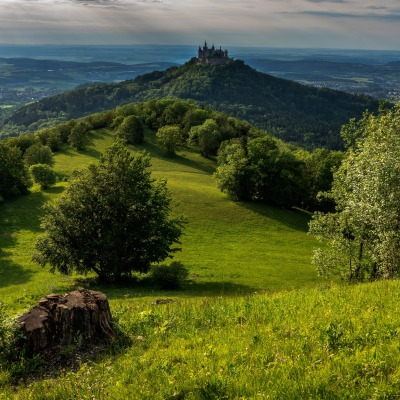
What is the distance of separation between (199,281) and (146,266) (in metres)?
6.45

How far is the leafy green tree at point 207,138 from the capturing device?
13100cm

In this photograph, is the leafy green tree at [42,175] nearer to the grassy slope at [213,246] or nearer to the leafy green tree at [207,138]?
the grassy slope at [213,246]

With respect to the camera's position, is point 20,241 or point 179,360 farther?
point 20,241

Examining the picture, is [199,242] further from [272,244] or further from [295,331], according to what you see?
[295,331]

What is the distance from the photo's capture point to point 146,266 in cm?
3491

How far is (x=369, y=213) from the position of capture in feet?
78.6

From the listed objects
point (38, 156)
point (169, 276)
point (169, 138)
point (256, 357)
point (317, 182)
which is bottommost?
point (169, 276)

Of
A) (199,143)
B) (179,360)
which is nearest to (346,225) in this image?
(179,360)

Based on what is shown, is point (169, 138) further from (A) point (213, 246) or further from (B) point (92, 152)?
(A) point (213, 246)

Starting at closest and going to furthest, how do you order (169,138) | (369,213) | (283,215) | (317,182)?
(369,213)
(283,215)
(317,182)
(169,138)

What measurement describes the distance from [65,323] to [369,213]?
19.8m

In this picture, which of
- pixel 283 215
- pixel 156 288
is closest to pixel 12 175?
pixel 283 215

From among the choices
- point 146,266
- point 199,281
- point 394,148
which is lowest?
point 199,281

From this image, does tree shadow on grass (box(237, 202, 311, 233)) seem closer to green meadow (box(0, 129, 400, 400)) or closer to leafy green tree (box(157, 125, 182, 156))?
leafy green tree (box(157, 125, 182, 156))
